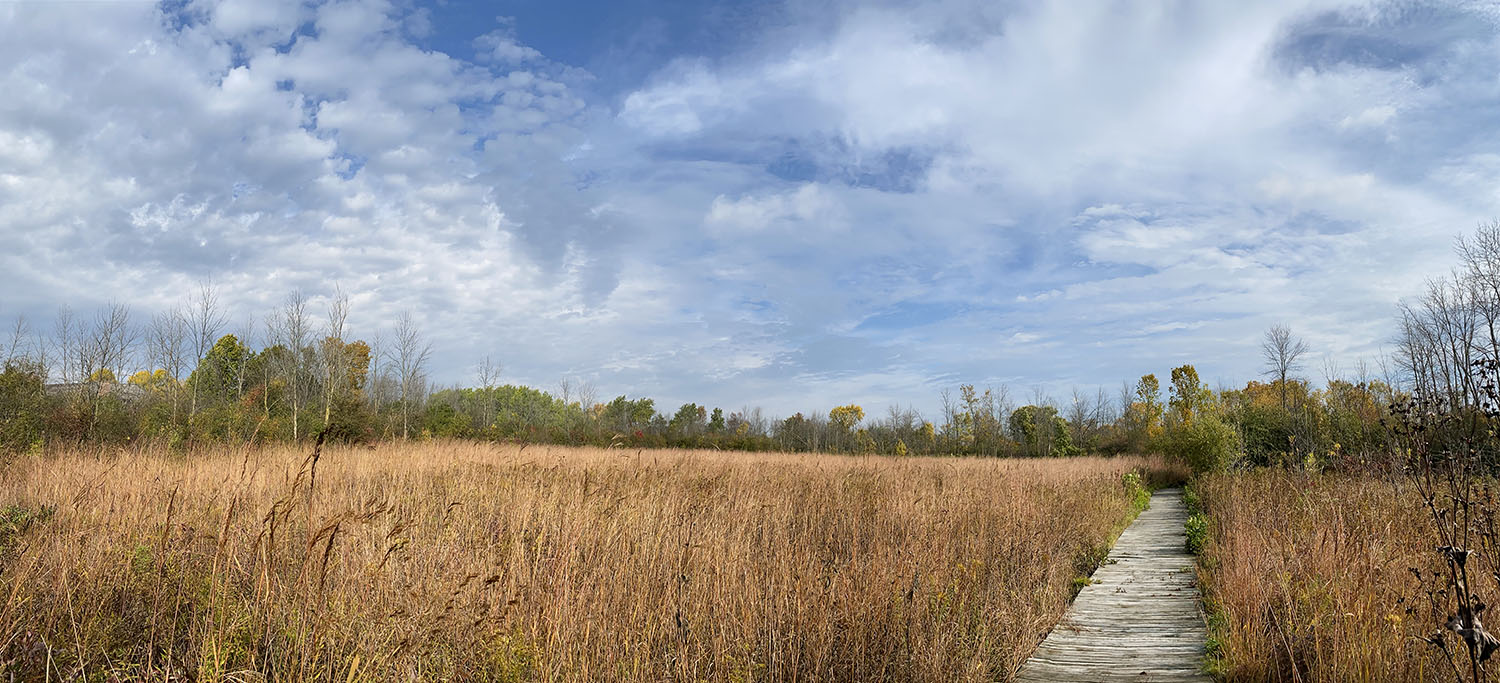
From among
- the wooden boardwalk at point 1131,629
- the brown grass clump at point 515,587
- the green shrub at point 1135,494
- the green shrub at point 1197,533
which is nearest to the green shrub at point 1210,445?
the green shrub at point 1135,494

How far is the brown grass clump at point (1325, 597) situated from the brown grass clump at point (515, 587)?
53.0 inches

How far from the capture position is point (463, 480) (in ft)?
28.8

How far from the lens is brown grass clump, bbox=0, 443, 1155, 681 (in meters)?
3.54

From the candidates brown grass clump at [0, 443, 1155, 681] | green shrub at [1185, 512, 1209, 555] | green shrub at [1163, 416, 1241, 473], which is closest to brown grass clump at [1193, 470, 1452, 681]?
green shrub at [1185, 512, 1209, 555]

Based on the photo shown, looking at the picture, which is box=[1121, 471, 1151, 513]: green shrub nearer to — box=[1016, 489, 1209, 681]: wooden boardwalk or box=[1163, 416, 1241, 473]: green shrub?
box=[1163, 416, 1241, 473]: green shrub

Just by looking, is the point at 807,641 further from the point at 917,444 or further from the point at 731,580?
the point at 917,444

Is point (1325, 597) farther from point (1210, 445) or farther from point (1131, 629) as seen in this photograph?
point (1210, 445)

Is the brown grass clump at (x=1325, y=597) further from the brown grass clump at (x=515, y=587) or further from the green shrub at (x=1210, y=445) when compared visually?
the green shrub at (x=1210, y=445)

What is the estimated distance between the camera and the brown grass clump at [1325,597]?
3734 mm

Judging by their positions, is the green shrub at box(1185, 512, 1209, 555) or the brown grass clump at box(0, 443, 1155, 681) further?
the green shrub at box(1185, 512, 1209, 555)

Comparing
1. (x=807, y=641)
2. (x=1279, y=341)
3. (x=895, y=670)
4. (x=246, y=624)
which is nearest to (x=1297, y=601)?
(x=895, y=670)

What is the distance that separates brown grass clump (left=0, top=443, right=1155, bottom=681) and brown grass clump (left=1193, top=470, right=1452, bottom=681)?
135 centimetres

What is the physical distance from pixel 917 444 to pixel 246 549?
34.8 m

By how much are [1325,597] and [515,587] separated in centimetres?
530
